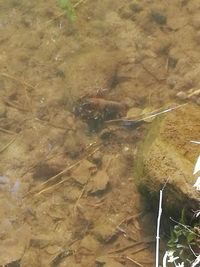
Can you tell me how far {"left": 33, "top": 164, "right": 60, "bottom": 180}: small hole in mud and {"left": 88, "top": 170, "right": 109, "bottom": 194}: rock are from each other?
1.15 ft

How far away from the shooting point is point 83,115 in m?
4.18

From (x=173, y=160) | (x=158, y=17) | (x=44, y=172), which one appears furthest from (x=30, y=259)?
(x=158, y=17)

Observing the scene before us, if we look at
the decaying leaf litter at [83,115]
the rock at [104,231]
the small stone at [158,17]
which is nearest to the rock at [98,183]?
the decaying leaf litter at [83,115]

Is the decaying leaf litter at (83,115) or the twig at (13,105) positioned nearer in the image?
the decaying leaf litter at (83,115)

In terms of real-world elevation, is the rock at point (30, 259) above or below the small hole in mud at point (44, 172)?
below

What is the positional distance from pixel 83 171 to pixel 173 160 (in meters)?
1.03

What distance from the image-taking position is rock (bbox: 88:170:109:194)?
375 cm

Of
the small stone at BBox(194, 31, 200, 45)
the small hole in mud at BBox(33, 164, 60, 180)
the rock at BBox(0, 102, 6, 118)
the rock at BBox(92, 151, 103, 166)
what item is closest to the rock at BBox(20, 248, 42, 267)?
the small hole in mud at BBox(33, 164, 60, 180)

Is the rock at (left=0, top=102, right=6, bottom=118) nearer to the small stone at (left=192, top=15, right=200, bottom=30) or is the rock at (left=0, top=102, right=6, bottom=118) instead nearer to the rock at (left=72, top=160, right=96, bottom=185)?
the rock at (left=72, top=160, right=96, bottom=185)

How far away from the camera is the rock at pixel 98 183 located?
3.75 metres

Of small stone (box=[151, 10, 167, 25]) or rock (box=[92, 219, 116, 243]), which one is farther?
small stone (box=[151, 10, 167, 25])

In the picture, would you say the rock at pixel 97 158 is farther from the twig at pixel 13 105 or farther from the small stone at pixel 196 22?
the small stone at pixel 196 22

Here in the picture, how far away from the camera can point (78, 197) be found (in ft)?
12.3

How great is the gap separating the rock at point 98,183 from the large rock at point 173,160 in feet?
1.33
